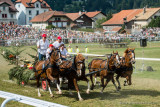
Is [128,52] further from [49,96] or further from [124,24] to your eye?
[124,24]

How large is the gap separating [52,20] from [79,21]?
15.5m

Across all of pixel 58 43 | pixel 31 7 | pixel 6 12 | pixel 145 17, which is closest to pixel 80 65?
pixel 58 43

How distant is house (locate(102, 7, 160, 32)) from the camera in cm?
8206

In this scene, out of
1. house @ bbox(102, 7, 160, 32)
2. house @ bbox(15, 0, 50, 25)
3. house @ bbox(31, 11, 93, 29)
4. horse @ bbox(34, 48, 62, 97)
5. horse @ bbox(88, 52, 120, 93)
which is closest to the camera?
horse @ bbox(34, 48, 62, 97)

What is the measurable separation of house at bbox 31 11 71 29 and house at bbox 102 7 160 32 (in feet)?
55.5

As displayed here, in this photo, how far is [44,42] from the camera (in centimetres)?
1277

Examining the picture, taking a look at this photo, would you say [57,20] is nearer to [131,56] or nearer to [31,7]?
[31,7]

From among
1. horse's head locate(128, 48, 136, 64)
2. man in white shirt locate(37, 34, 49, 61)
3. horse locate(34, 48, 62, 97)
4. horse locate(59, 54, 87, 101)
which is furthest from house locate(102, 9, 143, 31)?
horse locate(59, 54, 87, 101)

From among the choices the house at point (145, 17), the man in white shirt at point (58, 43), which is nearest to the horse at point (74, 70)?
the man in white shirt at point (58, 43)

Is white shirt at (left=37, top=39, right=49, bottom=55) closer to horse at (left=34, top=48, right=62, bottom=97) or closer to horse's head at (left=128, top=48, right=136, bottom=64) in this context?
horse at (left=34, top=48, right=62, bottom=97)

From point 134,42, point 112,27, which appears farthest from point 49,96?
point 112,27

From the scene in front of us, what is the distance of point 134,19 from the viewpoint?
84.6 metres

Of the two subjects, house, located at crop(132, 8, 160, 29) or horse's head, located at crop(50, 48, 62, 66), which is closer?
horse's head, located at crop(50, 48, 62, 66)

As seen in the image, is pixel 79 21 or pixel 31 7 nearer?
pixel 79 21
